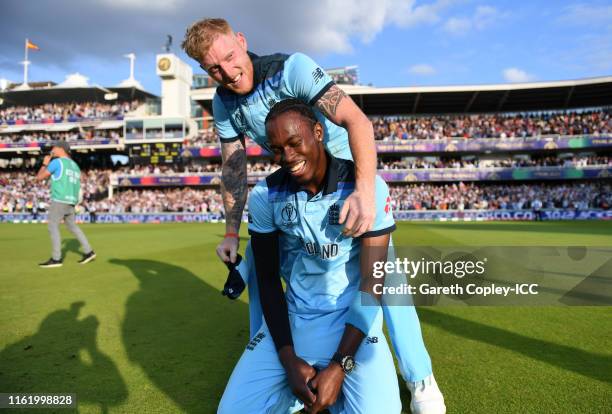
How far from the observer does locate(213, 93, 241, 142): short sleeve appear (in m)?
3.44

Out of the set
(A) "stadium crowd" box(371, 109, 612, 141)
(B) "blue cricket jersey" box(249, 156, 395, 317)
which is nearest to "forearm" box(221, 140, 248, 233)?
(B) "blue cricket jersey" box(249, 156, 395, 317)

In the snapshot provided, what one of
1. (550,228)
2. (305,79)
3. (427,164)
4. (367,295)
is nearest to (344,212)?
(367,295)

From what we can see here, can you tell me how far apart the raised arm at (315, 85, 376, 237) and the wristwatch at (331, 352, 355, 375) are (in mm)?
680

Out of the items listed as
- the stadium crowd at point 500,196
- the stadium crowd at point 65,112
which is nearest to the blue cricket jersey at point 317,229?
the stadium crowd at point 500,196

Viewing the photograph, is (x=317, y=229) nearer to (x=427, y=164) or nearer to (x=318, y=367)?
(x=318, y=367)

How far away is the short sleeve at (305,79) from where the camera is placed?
2652 millimetres

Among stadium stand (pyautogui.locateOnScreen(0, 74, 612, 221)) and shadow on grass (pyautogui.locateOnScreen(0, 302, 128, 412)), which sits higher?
stadium stand (pyautogui.locateOnScreen(0, 74, 612, 221))

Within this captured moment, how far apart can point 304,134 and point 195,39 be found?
1054mm

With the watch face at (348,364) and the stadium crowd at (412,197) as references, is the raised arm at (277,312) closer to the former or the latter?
the watch face at (348,364)

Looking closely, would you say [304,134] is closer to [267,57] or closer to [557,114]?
[267,57]

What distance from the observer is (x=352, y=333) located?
231cm

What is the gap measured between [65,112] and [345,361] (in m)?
61.9

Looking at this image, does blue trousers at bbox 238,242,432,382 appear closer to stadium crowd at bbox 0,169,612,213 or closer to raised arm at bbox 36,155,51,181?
raised arm at bbox 36,155,51,181

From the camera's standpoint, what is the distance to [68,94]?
2099 inches
